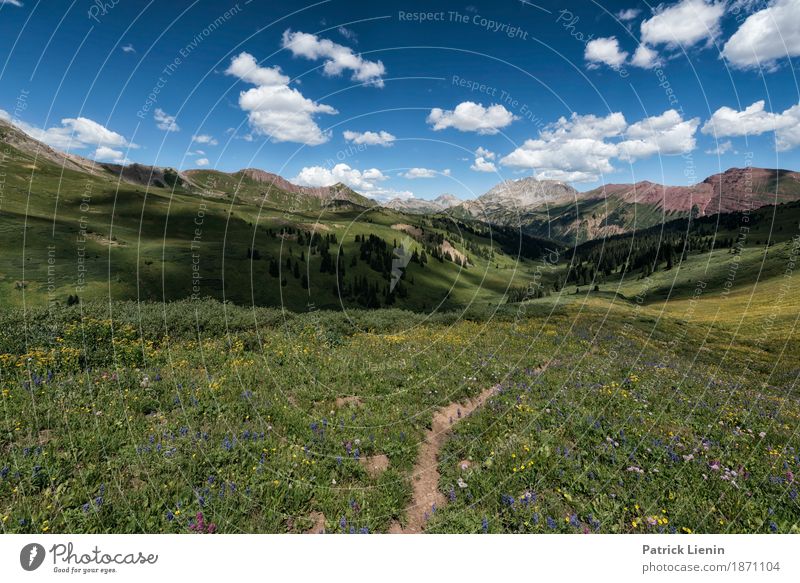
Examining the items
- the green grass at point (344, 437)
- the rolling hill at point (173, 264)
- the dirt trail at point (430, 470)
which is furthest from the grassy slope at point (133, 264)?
the dirt trail at point (430, 470)

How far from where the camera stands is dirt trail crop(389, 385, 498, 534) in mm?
6684

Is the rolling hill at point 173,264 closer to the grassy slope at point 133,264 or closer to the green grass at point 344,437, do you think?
the grassy slope at point 133,264

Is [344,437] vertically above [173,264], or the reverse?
[344,437]

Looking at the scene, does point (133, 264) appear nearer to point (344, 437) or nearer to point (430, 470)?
point (344, 437)

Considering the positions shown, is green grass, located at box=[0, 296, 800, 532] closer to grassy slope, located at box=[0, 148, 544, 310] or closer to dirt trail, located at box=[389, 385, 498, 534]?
dirt trail, located at box=[389, 385, 498, 534]

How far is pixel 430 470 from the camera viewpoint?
8.16 meters

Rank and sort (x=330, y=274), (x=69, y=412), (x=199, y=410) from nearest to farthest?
(x=69, y=412)
(x=199, y=410)
(x=330, y=274)

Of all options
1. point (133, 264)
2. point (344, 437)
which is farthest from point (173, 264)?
point (344, 437)

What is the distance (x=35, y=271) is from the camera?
2447 inches

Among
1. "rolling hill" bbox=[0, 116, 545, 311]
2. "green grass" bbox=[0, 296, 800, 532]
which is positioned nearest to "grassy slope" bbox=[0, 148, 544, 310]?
"rolling hill" bbox=[0, 116, 545, 311]
